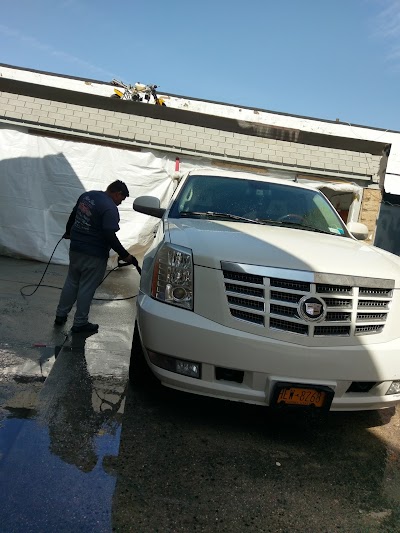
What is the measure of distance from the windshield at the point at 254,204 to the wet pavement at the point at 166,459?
62.0 inches

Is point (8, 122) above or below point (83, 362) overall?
above

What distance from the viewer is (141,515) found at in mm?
2348

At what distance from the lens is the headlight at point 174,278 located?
3.04m

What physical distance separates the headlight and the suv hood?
0.22ft

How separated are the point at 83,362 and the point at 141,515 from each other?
6.66ft

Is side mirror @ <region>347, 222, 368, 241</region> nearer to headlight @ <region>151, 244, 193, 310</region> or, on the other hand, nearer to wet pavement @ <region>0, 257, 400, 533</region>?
wet pavement @ <region>0, 257, 400, 533</region>

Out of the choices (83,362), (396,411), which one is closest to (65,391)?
(83,362)

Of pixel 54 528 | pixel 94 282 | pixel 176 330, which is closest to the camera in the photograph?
pixel 54 528

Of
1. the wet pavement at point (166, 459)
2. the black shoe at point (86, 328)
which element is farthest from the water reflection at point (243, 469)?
the black shoe at point (86, 328)

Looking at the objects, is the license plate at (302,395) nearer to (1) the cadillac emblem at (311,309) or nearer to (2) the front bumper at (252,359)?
(2) the front bumper at (252,359)

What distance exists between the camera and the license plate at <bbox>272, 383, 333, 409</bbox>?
2.91 meters

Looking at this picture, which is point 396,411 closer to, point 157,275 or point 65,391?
point 157,275

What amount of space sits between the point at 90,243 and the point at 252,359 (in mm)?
2500

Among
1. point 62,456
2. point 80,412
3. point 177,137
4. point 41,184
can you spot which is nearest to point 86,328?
point 80,412
